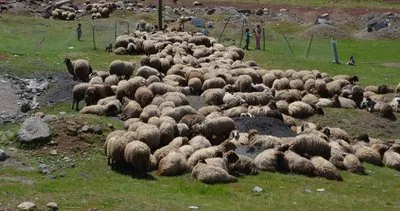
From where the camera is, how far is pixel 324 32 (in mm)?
62938

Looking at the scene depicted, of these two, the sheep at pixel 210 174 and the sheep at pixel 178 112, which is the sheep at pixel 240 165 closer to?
the sheep at pixel 210 174

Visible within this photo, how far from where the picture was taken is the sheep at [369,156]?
23453 mm

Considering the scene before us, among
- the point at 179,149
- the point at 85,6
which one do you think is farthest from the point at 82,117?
the point at 85,6

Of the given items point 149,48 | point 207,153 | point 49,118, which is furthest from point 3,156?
point 149,48

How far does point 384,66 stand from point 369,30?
73.7ft

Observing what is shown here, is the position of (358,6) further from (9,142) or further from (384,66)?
(9,142)

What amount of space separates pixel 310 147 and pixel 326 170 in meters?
1.36

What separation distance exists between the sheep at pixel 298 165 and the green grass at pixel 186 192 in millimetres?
390

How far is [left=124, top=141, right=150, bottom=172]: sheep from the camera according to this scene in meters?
20.1

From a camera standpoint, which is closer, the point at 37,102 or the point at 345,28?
the point at 37,102

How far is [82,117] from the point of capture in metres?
24.5

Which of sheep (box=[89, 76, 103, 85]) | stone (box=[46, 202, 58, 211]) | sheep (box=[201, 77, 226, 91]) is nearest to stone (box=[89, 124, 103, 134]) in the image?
sheep (box=[89, 76, 103, 85])

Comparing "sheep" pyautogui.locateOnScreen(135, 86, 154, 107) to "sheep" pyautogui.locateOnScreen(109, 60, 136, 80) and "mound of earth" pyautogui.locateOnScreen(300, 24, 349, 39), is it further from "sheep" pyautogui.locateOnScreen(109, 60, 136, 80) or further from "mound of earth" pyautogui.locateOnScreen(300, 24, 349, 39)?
"mound of earth" pyautogui.locateOnScreen(300, 24, 349, 39)

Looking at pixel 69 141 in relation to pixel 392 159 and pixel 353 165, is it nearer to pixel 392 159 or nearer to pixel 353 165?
pixel 353 165
